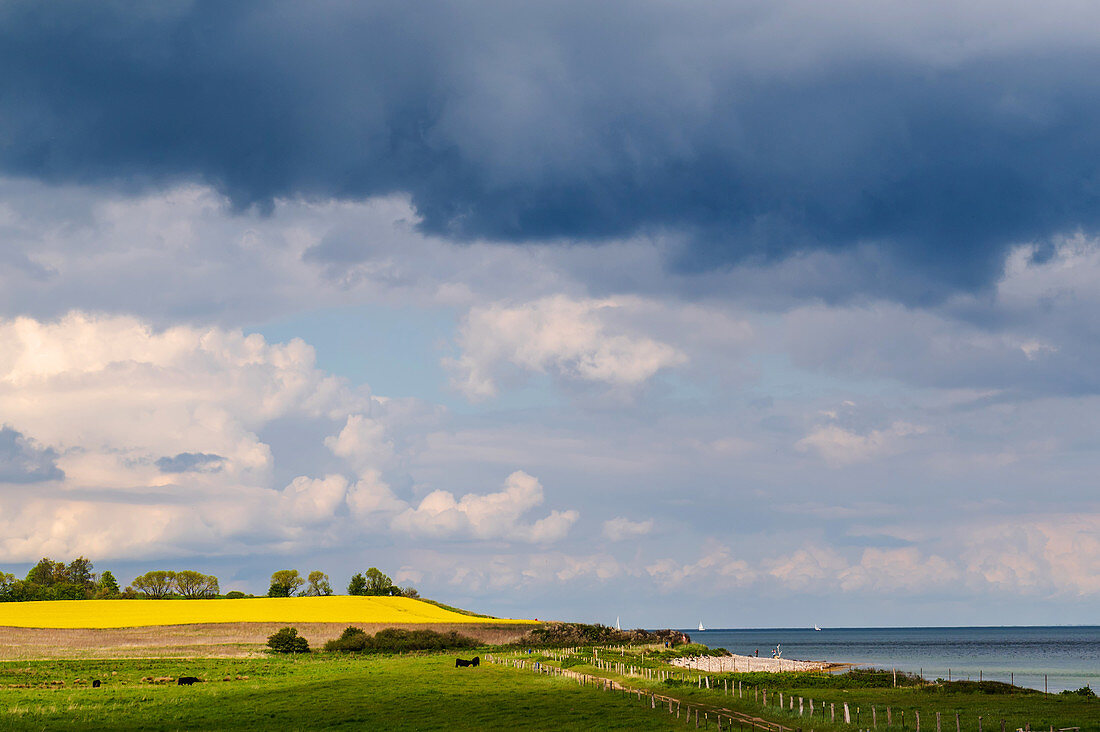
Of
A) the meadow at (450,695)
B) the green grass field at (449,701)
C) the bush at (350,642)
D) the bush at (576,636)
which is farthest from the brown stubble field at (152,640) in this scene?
the bush at (576,636)

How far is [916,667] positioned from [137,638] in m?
108

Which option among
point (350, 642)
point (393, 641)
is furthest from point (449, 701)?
point (393, 641)

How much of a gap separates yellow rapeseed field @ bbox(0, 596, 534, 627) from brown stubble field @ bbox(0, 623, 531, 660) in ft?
6.62

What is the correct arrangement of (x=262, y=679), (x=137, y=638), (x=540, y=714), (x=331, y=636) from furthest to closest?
(x=331, y=636) → (x=137, y=638) → (x=262, y=679) → (x=540, y=714)

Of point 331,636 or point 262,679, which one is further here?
point 331,636

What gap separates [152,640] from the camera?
121812mm

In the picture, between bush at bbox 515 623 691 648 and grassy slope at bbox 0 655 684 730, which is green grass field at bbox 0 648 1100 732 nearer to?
grassy slope at bbox 0 655 684 730

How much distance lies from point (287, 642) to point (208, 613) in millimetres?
28416

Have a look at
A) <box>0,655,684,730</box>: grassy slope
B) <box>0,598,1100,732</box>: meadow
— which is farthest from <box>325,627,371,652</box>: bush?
<box>0,655,684,730</box>: grassy slope

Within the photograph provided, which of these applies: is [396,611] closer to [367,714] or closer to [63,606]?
[63,606]

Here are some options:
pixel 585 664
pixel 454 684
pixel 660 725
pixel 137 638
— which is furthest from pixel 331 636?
pixel 660 725

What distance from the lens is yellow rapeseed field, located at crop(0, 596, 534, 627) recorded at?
129250mm

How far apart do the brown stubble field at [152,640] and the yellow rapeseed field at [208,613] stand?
202cm

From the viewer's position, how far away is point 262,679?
83.9m
